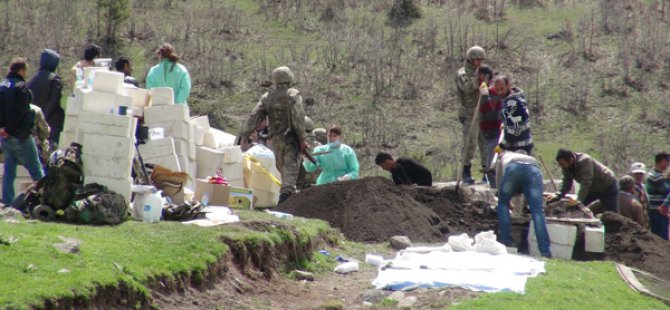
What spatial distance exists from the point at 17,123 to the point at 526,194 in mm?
6684

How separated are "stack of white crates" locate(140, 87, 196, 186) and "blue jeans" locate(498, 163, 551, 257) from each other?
14.0 feet

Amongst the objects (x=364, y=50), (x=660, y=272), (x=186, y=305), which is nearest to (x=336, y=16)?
(x=364, y=50)

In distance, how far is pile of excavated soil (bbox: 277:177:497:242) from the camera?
16.2m

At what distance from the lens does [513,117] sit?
52.6ft

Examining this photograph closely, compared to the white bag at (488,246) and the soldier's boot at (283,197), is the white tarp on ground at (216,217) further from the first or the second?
the soldier's boot at (283,197)

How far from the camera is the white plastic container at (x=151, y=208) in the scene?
12.2 metres

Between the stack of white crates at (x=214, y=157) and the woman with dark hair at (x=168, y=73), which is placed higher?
the woman with dark hair at (x=168, y=73)

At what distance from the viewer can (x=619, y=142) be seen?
95.8 feet

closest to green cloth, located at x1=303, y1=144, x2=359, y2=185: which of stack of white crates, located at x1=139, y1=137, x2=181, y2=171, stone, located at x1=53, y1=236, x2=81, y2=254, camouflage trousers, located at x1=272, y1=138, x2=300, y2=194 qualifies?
camouflage trousers, located at x1=272, y1=138, x2=300, y2=194

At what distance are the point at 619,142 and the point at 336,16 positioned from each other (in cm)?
1068

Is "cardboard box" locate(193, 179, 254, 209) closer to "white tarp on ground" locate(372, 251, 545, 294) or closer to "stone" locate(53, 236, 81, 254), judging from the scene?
"white tarp on ground" locate(372, 251, 545, 294)

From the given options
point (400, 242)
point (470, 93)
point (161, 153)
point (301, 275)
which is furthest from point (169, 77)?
point (301, 275)

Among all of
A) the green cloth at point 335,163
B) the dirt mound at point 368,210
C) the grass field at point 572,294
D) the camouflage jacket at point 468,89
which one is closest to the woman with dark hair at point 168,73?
the dirt mound at point 368,210

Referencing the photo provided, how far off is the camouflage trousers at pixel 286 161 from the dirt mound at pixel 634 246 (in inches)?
194
